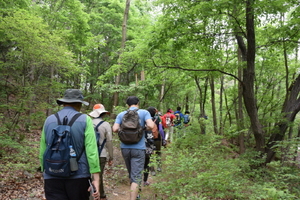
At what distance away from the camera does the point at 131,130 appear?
153 inches

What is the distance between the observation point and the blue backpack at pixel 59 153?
217cm

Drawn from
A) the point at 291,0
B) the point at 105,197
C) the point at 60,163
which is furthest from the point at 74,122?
the point at 291,0

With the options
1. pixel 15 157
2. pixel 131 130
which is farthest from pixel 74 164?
pixel 15 157

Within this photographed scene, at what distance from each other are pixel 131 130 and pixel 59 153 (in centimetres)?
179

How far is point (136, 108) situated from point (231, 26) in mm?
4048

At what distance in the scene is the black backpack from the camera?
3847mm

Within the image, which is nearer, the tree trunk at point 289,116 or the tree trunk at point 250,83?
the tree trunk at point 250,83

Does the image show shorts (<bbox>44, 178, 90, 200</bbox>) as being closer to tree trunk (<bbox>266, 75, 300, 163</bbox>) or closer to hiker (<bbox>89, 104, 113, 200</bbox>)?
hiker (<bbox>89, 104, 113, 200</bbox>)

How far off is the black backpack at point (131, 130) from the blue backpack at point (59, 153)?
5.53 ft

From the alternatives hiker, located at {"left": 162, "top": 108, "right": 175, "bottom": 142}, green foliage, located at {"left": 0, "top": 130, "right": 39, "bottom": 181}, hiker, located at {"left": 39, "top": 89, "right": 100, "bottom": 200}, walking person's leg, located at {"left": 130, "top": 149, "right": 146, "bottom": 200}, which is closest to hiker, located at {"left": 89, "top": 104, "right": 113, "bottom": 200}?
walking person's leg, located at {"left": 130, "top": 149, "right": 146, "bottom": 200}

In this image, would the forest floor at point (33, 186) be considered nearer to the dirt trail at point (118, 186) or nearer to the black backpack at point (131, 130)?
the dirt trail at point (118, 186)

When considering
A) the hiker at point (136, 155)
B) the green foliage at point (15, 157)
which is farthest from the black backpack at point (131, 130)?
the green foliage at point (15, 157)

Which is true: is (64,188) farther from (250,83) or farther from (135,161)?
(250,83)

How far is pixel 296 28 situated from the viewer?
20.4 ft
